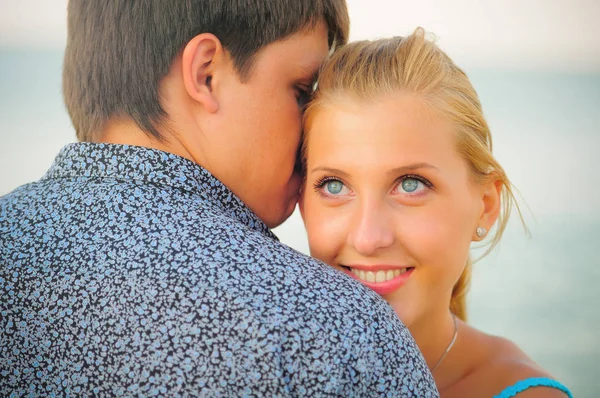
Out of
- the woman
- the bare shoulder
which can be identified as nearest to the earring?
the woman

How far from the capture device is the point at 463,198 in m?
2.07

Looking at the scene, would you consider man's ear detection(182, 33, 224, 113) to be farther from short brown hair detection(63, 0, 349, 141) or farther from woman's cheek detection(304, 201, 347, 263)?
woman's cheek detection(304, 201, 347, 263)

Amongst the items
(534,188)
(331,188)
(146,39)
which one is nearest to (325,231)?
(331,188)

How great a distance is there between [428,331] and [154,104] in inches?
40.3

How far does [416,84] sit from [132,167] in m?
0.86

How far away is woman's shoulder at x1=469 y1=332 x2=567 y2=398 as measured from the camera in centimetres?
206

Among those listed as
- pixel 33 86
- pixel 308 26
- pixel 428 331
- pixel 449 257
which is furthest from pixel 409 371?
pixel 33 86

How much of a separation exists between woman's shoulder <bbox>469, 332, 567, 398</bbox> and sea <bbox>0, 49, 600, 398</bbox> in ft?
8.55

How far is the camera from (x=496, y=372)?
7.06 feet

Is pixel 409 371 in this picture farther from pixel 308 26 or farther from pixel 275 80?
pixel 308 26

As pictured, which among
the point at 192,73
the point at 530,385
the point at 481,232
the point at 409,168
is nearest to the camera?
the point at 192,73

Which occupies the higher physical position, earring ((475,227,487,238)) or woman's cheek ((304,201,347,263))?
woman's cheek ((304,201,347,263))

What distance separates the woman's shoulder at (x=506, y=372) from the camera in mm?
2059

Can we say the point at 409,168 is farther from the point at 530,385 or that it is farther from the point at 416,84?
the point at 530,385
